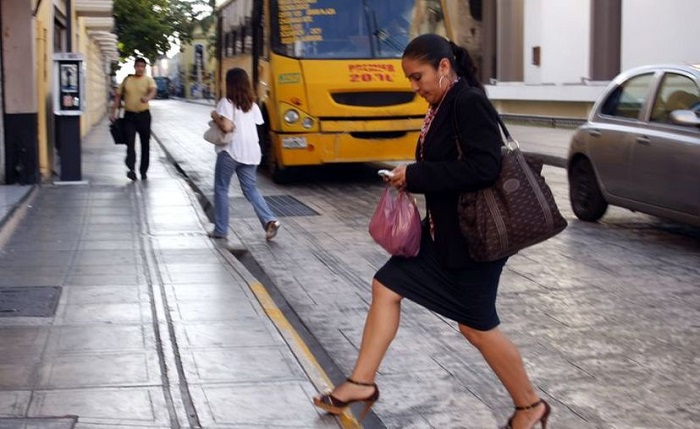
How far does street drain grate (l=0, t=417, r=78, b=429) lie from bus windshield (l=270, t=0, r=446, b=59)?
10.7 meters

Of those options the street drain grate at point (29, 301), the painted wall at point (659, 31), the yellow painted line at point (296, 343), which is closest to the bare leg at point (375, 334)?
the yellow painted line at point (296, 343)

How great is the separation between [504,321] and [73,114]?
31.6 feet

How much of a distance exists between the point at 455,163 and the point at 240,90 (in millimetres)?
6235

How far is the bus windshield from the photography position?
609 inches

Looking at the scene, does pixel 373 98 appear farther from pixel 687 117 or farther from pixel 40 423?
pixel 40 423

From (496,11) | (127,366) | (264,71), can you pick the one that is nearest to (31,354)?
(127,366)

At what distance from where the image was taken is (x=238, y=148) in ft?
34.9

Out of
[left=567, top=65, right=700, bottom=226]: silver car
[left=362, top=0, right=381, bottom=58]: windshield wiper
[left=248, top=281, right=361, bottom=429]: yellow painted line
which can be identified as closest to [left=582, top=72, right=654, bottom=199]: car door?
[left=567, top=65, right=700, bottom=226]: silver car

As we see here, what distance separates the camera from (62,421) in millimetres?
5156

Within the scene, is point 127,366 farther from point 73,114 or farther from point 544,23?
point 544,23

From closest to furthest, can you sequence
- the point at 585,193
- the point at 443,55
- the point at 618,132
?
the point at 443,55 < the point at 618,132 < the point at 585,193

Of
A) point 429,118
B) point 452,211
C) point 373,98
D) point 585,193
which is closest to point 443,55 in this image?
point 429,118

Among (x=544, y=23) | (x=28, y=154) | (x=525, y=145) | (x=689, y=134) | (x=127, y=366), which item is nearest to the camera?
(x=127, y=366)

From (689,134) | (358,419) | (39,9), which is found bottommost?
(358,419)
